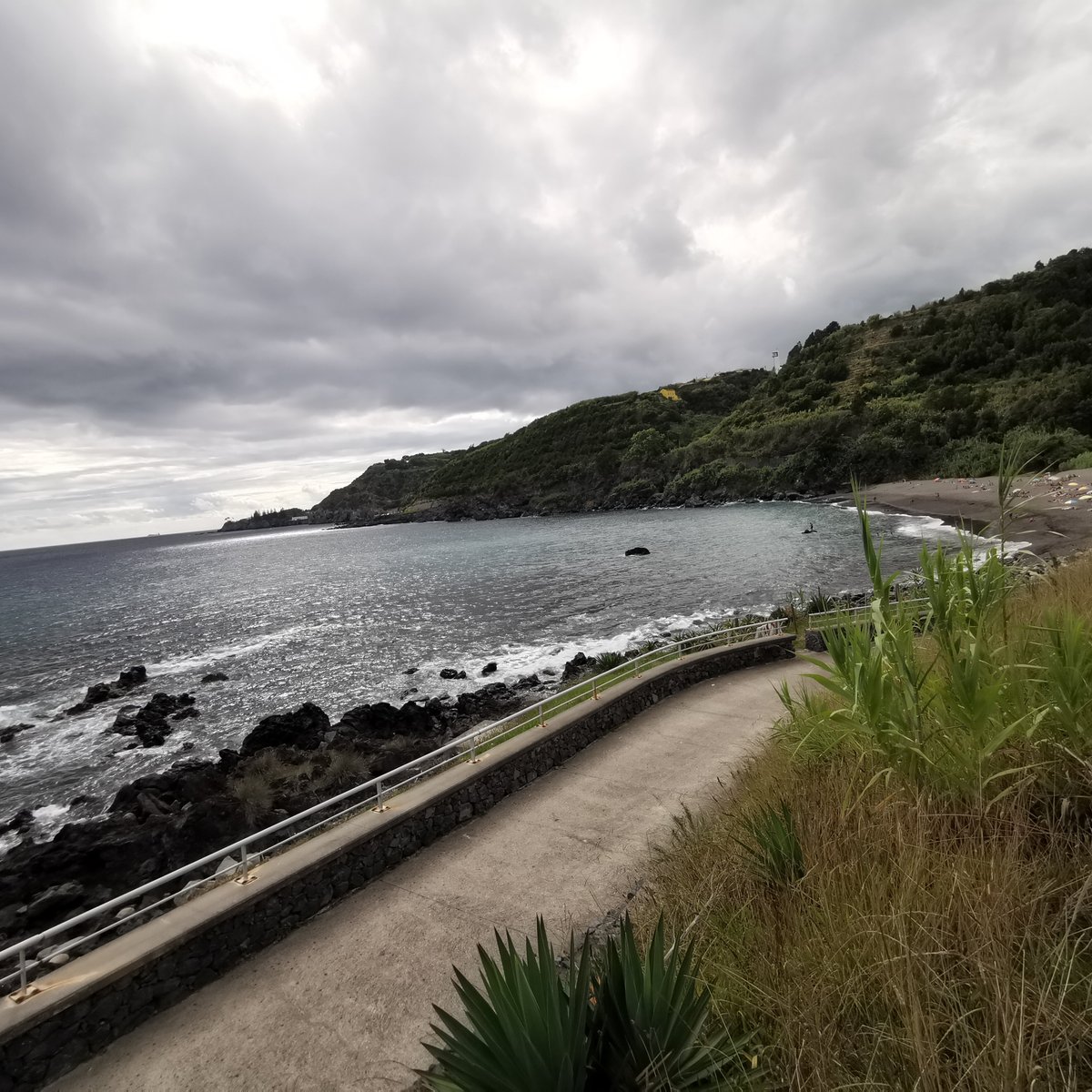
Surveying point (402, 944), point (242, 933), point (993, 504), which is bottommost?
point (402, 944)

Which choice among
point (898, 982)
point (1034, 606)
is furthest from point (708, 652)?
point (898, 982)

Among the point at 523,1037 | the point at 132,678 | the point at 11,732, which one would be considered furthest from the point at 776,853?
the point at 132,678

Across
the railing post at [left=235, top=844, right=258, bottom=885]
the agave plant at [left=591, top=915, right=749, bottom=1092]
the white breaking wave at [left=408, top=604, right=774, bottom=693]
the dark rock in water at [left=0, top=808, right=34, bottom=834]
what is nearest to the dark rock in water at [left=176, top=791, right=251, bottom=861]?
the dark rock in water at [left=0, top=808, right=34, bottom=834]

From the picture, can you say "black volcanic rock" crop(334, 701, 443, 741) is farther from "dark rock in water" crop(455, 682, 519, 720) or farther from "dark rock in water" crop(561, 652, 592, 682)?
"dark rock in water" crop(561, 652, 592, 682)

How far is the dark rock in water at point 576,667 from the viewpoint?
67.4 ft

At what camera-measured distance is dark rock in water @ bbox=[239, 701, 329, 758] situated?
1736 cm

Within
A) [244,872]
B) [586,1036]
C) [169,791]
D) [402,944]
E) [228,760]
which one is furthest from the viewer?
[228,760]

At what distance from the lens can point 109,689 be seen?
2609cm

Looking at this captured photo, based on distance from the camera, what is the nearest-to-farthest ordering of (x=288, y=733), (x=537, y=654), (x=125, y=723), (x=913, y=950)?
1. (x=913, y=950)
2. (x=288, y=733)
3. (x=125, y=723)
4. (x=537, y=654)

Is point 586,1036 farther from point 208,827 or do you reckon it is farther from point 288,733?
point 288,733

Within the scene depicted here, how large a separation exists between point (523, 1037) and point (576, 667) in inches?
763

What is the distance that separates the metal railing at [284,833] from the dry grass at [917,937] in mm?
3811

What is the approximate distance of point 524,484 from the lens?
5817 inches

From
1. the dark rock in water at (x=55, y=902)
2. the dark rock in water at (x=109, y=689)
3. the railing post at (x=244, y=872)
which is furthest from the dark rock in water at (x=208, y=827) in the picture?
the dark rock in water at (x=109, y=689)
